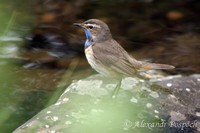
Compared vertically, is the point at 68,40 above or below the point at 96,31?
below

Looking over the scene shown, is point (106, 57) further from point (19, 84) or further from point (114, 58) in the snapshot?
point (19, 84)

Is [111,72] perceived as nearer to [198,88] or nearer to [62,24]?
[198,88]

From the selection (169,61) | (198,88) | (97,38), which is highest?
(97,38)

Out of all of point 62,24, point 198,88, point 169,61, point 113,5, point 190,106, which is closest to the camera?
point 190,106

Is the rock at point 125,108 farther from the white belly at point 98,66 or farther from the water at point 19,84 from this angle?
the water at point 19,84

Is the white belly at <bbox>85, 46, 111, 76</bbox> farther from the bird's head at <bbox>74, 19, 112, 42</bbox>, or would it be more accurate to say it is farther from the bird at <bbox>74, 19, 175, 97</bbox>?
the bird's head at <bbox>74, 19, 112, 42</bbox>

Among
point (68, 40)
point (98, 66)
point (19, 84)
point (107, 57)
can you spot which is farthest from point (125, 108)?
point (68, 40)

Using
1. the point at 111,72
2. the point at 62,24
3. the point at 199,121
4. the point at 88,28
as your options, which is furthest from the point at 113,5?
the point at 199,121

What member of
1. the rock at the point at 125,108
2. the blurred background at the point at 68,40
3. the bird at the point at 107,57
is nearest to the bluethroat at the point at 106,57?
the bird at the point at 107,57
